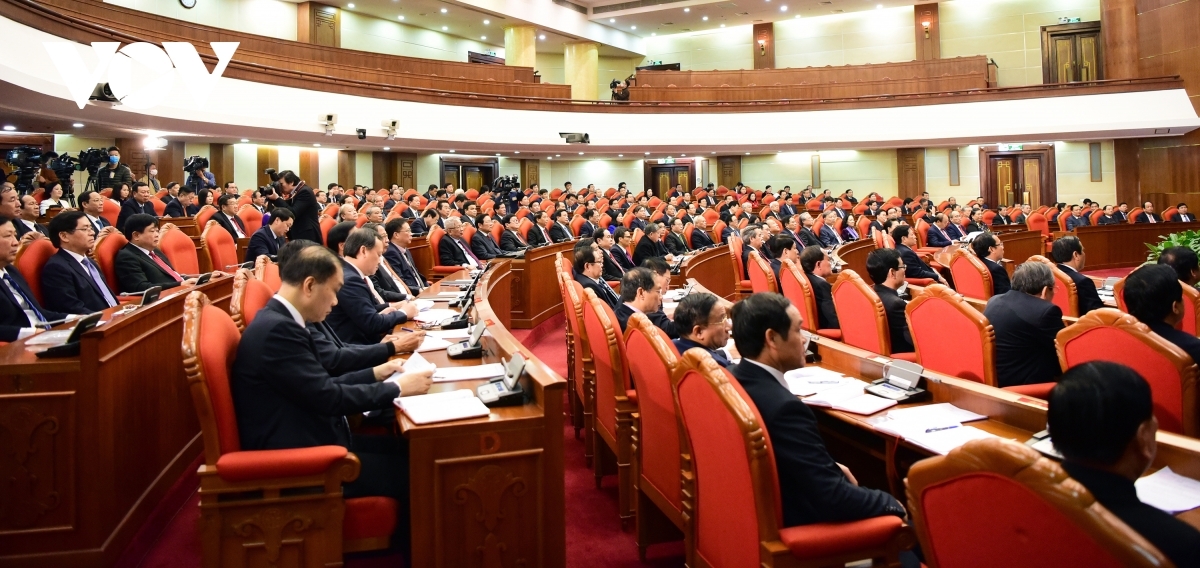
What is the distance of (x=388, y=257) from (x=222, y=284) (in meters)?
1.69

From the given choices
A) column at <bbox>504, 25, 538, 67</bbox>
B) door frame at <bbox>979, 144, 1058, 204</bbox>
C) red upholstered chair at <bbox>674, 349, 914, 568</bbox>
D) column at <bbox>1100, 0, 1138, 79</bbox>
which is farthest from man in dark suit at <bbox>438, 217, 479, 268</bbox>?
column at <bbox>1100, 0, 1138, 79</bbox>

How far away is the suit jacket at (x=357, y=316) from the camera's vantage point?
133 inches

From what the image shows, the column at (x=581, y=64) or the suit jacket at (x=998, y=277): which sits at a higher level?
the column at (x=581, y=64)

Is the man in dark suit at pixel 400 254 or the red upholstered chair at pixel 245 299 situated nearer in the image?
the red upholstered chair at pixel 245 299

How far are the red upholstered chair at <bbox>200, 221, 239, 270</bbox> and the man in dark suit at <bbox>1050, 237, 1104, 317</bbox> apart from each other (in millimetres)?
5344

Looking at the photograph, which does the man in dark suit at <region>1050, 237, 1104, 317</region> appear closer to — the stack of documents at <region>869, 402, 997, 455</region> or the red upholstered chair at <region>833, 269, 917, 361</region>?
the red upholstered chair at <region>833, 269, 917, 361</region>

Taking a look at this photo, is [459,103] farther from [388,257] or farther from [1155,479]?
[1155,479]

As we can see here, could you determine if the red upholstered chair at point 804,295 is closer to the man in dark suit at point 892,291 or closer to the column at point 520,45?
the man in dark suit at point 892,291

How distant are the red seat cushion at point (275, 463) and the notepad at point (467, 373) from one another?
58 centimetres

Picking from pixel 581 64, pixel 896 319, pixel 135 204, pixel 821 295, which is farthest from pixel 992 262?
pixel 581 64

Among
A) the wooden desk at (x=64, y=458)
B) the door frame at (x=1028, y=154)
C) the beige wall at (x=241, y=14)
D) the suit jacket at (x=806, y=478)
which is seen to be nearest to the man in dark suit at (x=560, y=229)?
the wooden desk at (x=64, y=458)

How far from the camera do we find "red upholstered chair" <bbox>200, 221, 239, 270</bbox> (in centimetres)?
523

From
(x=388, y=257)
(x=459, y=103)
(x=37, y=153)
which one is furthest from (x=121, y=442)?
(x=459, y=103)

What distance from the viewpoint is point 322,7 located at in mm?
16672
